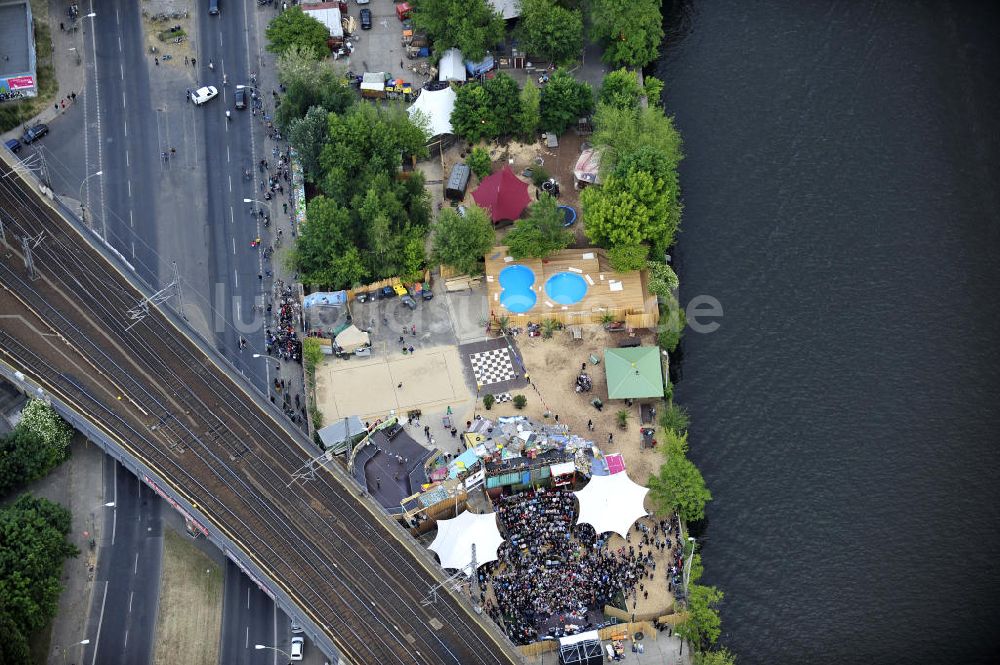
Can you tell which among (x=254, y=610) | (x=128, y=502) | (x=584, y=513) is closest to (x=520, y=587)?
(x=584, y=513)

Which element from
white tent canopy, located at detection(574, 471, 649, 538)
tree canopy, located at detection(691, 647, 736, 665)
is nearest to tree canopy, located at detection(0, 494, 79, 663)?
white tent canopy, located at detection(574, 471, 649, 538)

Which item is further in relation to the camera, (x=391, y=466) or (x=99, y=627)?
(x=391, y=466)

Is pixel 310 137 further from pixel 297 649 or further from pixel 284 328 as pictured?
pixel 297 649

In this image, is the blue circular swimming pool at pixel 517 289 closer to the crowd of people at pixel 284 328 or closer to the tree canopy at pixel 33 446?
the crowd of people at pixel 284 328

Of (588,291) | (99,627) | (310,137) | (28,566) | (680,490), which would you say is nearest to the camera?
(28,566)

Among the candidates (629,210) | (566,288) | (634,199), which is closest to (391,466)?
(566,288)

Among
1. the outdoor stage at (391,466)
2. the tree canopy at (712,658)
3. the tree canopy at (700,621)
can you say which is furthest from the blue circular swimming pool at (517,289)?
the tree canopy at (712,658)
